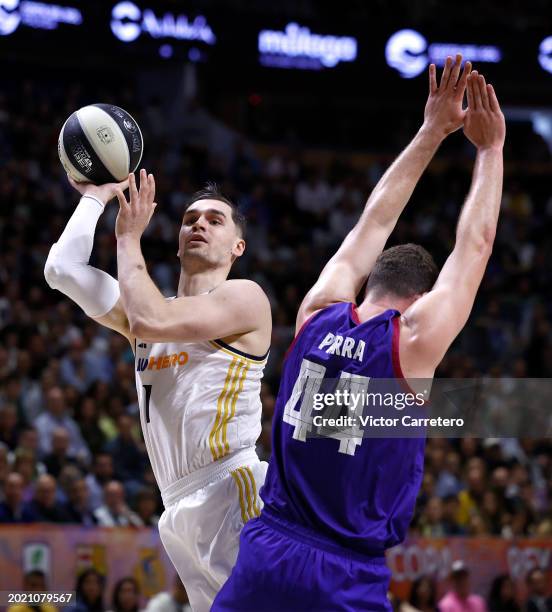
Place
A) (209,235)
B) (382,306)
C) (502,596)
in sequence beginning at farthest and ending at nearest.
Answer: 1. (502,596)
2. (209,235)
3. (382,306)

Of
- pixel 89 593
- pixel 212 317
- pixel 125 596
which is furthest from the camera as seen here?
pixel 125 596

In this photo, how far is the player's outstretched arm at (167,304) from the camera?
144 inches

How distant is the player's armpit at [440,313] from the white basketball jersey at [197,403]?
49.0 inches

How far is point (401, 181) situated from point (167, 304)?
0.98 meters

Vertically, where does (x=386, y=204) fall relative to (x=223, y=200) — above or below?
below

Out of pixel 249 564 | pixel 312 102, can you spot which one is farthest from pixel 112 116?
pixel 312 102

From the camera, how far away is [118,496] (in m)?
8.70

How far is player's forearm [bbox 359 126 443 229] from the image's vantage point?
11.4ft

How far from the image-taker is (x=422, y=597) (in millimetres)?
8508

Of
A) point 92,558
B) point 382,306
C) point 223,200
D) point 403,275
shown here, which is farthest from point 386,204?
point 92,558

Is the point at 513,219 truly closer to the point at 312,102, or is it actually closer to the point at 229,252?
the point at 312,102

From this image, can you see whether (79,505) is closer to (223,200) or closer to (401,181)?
(223,200)

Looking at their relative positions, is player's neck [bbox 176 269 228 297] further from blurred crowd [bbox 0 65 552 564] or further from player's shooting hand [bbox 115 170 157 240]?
blurred crowd [bbox 0 65 552 564]

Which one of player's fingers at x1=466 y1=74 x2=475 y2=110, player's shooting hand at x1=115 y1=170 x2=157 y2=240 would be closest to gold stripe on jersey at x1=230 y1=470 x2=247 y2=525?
player's shooting hand at x1=115 y1=170 x2=157 y2=240
